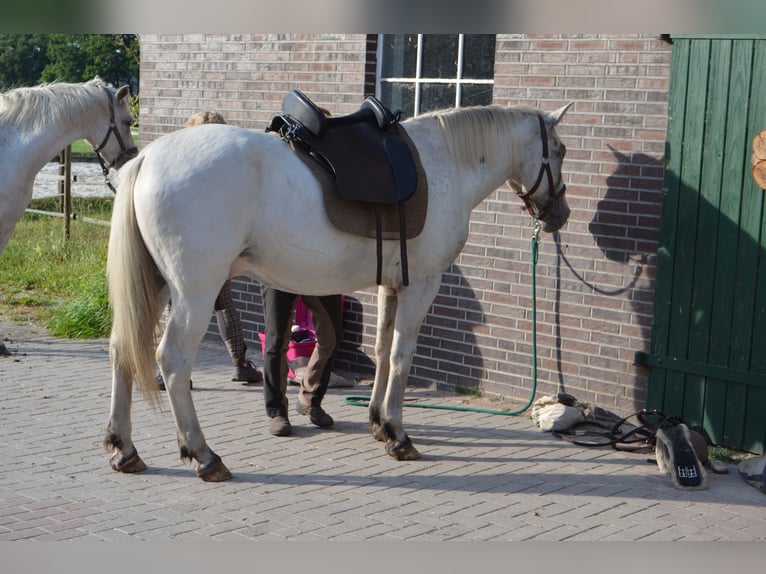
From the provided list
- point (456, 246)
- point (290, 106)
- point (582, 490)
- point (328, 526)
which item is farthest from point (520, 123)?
point (328, 526)

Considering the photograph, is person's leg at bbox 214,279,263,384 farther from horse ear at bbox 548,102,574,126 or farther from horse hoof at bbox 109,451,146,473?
horse ear at bbox 548,102,574,126

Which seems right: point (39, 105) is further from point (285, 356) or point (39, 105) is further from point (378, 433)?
point (378, 433)

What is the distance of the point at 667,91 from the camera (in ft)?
20.6

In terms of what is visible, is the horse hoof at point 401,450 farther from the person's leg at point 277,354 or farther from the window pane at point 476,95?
the window pane at point 476,95

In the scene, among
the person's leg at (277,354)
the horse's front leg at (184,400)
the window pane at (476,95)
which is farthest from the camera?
the window pane at (476,95)

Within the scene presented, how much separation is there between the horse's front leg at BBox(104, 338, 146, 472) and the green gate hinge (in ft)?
11.0

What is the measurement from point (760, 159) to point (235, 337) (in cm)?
406

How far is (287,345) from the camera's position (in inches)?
248

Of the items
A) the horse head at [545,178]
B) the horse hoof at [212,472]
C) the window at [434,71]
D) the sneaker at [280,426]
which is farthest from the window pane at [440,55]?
the horse hoof at [212,472]

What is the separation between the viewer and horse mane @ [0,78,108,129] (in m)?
7.28

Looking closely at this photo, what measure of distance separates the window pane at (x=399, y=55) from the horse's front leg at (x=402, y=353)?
8.41 ft

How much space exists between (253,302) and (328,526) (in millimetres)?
4251

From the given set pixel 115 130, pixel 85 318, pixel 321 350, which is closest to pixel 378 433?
pixel 321 350

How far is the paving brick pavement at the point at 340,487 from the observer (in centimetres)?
470
